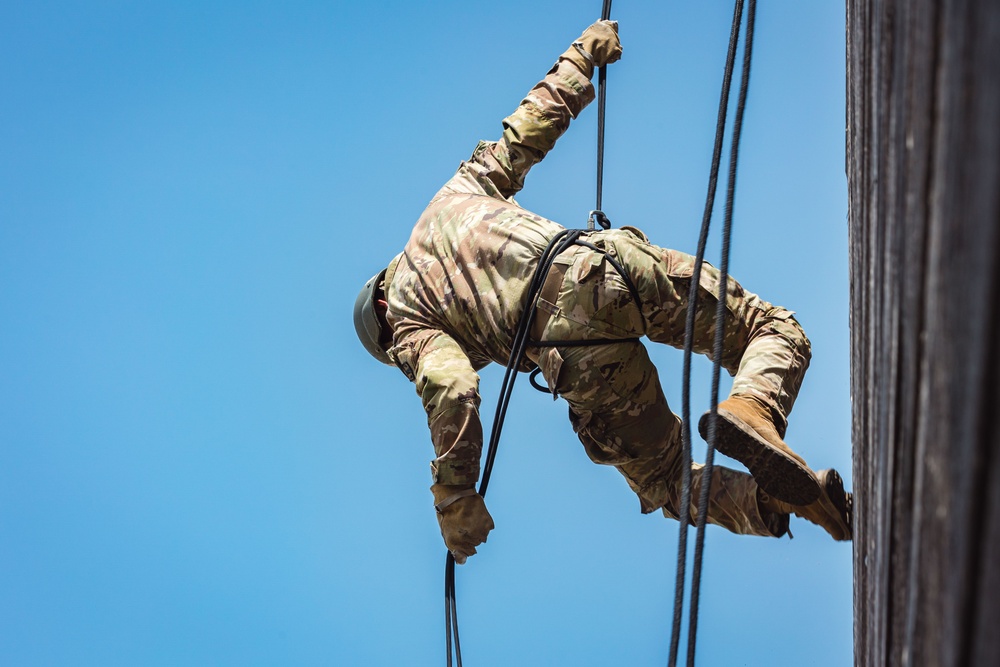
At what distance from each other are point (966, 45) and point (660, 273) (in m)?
3.09

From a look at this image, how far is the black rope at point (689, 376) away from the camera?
2.45 m

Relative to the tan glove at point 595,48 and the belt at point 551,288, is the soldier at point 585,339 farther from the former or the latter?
the tan glove at point 595,48

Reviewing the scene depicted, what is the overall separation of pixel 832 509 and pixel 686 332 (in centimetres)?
90

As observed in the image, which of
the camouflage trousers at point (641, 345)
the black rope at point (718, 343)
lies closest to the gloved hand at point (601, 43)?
the camouflage trousers at point (641, 345)

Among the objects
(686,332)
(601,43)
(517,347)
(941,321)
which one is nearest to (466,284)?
(517,347)

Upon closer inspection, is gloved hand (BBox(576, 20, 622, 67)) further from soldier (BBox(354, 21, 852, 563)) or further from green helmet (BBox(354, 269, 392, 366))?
green helmet (BBox(354, 269, 392, 366))

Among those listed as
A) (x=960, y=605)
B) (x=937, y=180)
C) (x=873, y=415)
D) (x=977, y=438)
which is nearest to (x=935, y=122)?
(x=937, y=180)

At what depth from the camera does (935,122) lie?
0.92 metres

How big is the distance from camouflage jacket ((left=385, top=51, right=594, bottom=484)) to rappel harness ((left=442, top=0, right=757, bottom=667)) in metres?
0.08

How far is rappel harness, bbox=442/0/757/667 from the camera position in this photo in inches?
97.7

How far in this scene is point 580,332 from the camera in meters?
3.94

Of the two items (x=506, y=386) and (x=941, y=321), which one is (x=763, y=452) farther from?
(x=941, y=321)

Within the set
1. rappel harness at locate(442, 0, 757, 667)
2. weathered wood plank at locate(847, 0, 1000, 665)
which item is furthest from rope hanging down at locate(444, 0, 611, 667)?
weathered wood plank at locate(847, 0, 1000, 665)

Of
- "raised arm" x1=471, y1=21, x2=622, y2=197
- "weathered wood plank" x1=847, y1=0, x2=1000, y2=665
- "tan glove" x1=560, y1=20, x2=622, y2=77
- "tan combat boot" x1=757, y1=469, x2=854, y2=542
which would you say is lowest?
"weathered wood plank" x1=847, y1=0, x2=1000, y2=665
